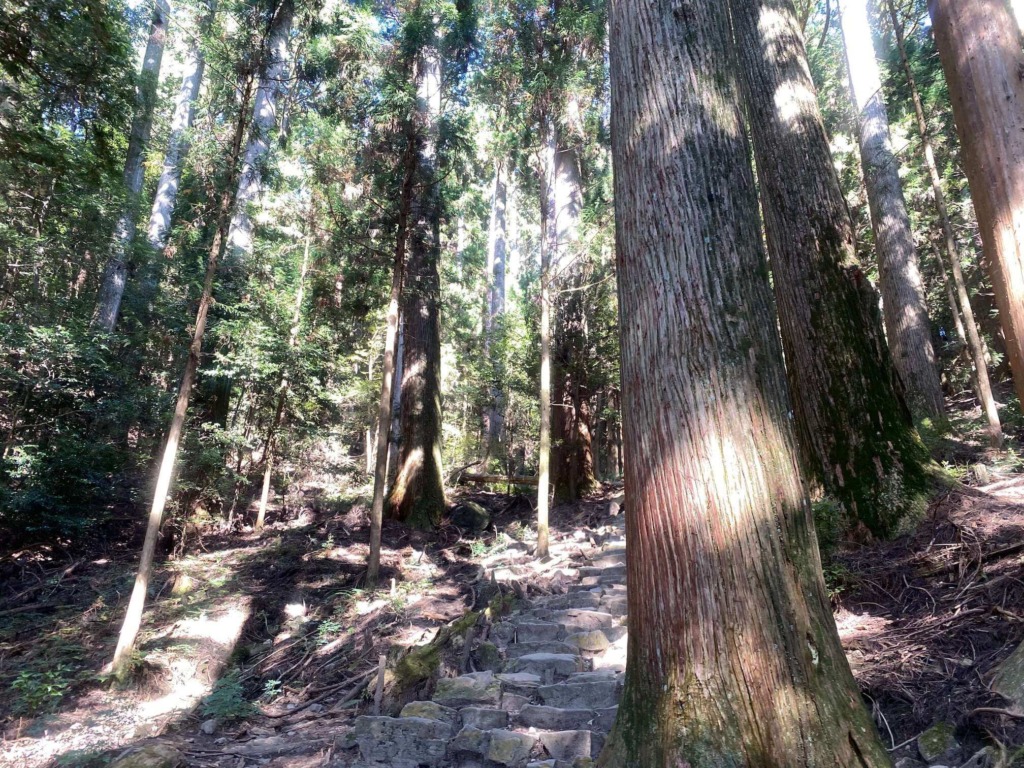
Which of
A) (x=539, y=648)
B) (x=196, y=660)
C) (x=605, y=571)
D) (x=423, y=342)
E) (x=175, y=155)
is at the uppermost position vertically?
(x=175, y=155)

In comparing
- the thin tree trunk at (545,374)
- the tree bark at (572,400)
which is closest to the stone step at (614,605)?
the thin tree trunk at (545,374)

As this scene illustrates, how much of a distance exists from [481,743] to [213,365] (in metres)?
10.6

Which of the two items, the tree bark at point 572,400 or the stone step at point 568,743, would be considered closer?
the stone step at point 568,743

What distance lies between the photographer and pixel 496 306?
24859mm

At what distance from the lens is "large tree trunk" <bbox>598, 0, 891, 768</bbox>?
243 centimetres

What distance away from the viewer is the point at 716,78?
315cm

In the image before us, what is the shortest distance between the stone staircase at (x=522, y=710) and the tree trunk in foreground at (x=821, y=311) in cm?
261

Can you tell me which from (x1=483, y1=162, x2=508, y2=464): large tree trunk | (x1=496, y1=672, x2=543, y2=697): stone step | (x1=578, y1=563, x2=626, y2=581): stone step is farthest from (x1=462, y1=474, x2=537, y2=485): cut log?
(x1=496, y1=672, x2=543, y2=697): stone step

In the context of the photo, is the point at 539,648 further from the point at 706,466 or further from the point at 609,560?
the point at 706,466

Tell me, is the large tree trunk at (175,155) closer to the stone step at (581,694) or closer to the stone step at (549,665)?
the stone step at (549,665)

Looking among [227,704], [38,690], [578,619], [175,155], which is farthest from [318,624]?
[175,155]

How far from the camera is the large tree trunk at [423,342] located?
9.91 m

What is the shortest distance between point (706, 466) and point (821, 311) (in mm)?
4071

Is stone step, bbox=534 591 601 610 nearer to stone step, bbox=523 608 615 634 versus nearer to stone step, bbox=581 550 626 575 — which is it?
stone step, bbox=523 608 615 634
